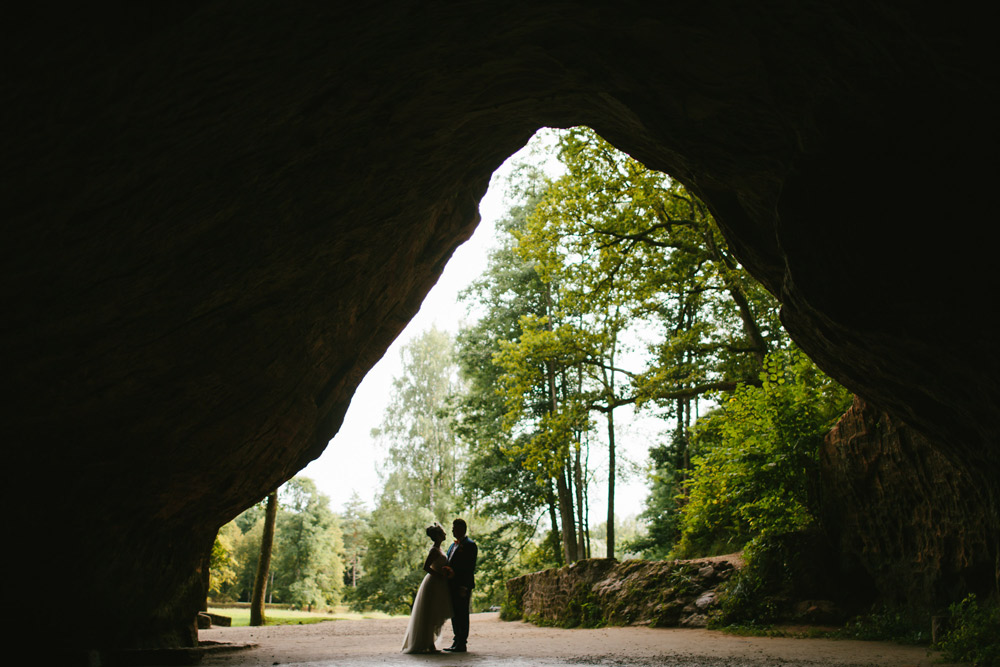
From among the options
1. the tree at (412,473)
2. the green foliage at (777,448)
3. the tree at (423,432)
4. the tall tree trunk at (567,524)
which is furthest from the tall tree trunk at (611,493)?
the green foliage at (777,448)

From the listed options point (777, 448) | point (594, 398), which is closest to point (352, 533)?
point (594, 398)

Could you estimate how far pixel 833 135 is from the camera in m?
4.41

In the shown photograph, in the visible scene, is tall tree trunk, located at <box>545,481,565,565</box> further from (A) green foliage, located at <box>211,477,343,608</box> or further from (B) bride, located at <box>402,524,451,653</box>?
(A) green foliage, located at <box>211,477,343,608</box>

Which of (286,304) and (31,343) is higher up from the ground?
(286,304)

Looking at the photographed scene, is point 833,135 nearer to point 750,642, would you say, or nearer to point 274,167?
point 274,167

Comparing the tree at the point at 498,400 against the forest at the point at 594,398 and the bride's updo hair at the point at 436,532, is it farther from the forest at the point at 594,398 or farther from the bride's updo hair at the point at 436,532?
the bride's updo hair at the point at 436,532

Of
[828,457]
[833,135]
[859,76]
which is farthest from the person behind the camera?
[828,457]

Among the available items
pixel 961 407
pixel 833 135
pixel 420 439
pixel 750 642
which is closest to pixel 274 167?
pixel 833 135

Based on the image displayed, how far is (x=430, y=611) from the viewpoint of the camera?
8203 millimetres

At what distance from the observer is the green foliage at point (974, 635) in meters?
5.37

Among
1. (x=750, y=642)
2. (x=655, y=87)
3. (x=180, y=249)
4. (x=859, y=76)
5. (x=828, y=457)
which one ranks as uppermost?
(x=655, y=87)

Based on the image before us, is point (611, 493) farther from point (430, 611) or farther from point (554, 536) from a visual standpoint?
point (430, 611)

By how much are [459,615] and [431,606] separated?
0.42 meters

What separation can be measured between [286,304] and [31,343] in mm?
2323
